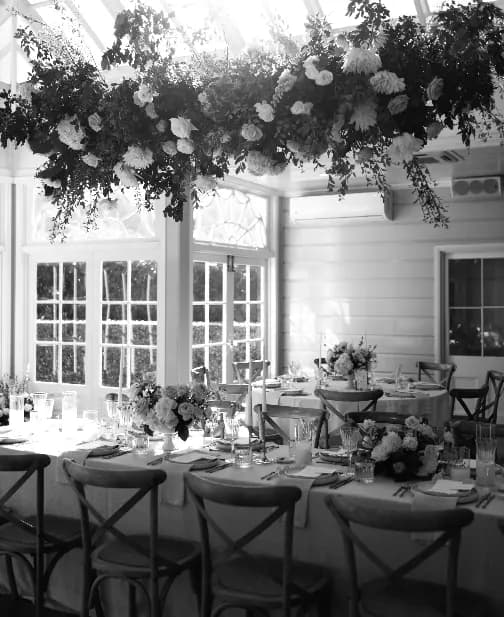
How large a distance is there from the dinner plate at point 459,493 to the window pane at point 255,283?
20.8ft

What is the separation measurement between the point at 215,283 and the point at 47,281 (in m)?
1.87

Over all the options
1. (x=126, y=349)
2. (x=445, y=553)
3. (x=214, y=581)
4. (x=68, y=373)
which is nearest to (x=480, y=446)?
(x=445, y=553)

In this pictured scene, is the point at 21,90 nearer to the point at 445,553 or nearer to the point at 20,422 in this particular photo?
the point at 20,422

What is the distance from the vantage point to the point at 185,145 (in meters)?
3.70

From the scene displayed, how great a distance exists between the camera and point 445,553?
307 cm

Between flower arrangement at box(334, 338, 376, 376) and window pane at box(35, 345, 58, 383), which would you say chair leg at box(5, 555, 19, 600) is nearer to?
flower arrangement at box(334, 338, 376, 376)

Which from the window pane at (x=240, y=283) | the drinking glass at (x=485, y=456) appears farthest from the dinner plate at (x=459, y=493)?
the window pane at (x=240, y=283)

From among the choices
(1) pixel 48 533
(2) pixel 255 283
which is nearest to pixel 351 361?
(2) pixel 255 283

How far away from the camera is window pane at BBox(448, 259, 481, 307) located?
30.2 feet

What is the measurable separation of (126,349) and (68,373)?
85 centimetres

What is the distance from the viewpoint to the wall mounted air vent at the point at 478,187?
8711mm

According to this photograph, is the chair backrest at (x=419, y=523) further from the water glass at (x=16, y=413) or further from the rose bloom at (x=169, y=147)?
the water glass at (x=16, y=413)

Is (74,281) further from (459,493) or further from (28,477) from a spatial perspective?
(459,493)

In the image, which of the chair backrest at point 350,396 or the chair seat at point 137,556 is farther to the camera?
the chair backrest at point 350,396
